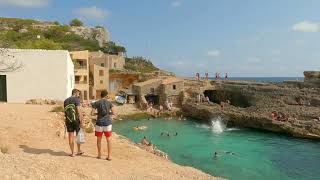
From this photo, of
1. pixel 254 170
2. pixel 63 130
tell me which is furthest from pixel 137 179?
pixel 254 170

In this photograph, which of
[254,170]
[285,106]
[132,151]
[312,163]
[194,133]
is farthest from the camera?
[285,106]

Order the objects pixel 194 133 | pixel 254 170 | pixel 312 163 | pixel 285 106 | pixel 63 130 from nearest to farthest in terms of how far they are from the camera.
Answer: pixel 63 130
pixel 254 170
pixel 312 163
pixel 194 133
pixel 285 106

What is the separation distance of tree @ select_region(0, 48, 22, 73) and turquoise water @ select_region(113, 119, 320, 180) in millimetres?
11626

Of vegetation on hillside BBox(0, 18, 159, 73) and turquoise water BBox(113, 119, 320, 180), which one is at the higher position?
vegetation on hillside BBox(0, 18, 159, 73)

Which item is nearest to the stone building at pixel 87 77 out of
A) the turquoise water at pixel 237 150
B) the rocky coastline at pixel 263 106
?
the turquoise water at pixel 237 150

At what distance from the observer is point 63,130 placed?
50.8 feet

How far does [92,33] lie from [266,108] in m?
59.8

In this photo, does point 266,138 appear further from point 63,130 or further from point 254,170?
point 63,130

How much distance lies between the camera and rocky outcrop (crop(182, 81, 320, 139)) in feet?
124

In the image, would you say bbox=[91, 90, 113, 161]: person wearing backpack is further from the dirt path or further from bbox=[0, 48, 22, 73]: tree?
bbox=[0, 48, 22, 73]: tree

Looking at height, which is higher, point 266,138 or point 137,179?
point 137,179

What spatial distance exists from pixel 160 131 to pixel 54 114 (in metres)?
20.5

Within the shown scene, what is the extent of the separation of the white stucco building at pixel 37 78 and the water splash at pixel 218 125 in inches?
716

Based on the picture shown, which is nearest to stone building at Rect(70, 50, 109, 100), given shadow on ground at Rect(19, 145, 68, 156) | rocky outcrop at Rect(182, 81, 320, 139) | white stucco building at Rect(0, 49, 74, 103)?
rocky outcrop at Rect(182, 81, 320, 139)
